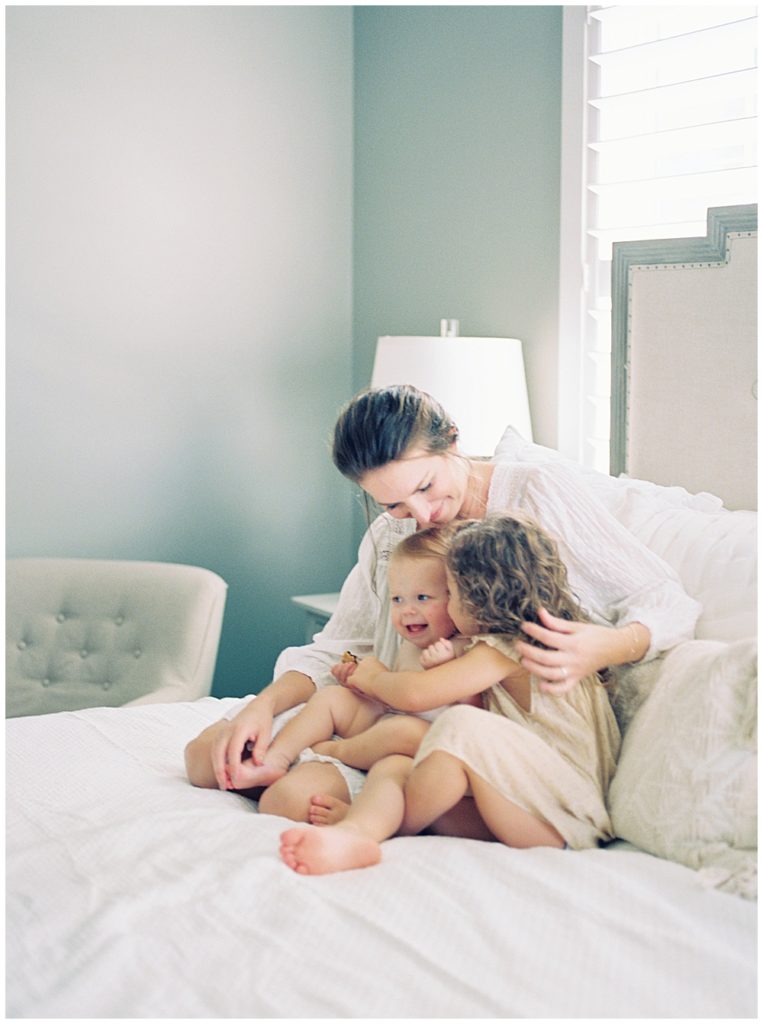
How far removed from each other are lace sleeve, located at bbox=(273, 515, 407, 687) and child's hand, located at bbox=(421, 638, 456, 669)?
255 mm

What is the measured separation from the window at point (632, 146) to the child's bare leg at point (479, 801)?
1.52m

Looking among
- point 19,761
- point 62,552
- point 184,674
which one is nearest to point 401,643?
point 19,761

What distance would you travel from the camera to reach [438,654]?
4.73 feet

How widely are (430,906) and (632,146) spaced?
6.52ft

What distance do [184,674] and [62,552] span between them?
2.26 ft

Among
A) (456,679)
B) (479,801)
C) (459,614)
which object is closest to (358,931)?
(479,801)

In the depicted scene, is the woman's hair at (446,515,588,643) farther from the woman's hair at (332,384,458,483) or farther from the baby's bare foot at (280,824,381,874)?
the baby's bare foot at (280,824,381,874)

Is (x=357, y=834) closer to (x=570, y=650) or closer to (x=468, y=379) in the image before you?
(x=570, y=650)

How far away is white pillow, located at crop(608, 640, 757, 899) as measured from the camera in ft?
4.00

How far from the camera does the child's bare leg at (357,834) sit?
120 cm

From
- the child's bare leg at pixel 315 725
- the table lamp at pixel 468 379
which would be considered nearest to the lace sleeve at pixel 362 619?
the child's bare leg at pixel 315 725

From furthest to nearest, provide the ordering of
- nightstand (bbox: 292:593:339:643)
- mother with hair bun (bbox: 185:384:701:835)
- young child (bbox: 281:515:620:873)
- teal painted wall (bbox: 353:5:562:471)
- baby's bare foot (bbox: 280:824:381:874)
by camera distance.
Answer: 1. nightstand (bbox: 292:593:339:643)
2. teal painted wall (bbox: 353:5:562:471)
3. mother with hair bun (bbox: 185:384:701:835)
4. young child (bbox: 281:515:620:873)
5. baby's bare foot (bbox: 280:824:381:874)

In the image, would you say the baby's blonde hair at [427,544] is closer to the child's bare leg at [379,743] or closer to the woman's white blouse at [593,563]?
the woman's white blouse at [593,563]

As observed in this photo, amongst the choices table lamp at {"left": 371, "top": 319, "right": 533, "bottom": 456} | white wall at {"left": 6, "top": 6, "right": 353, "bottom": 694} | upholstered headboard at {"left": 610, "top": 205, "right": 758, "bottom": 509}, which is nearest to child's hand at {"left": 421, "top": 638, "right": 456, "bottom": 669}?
upholstered headboard at {"left": 610, "top": 205, "right": 758, "bottom": 509}
